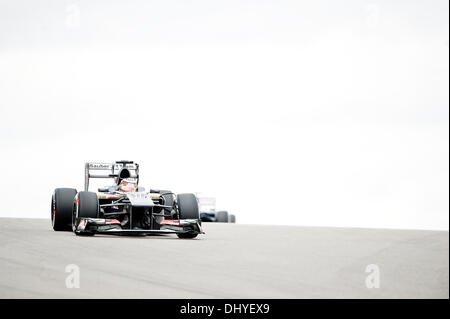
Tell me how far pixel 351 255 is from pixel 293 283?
423cm

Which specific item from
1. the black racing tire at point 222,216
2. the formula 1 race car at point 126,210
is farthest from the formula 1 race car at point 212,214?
the formula 1 race car at point 126,210

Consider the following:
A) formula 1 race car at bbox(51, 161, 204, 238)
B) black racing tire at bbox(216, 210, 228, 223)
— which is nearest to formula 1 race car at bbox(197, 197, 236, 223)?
black racing tire at bbox(216, 210, 228, 223)

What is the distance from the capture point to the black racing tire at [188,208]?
1936cm

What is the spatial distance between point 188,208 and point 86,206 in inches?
104

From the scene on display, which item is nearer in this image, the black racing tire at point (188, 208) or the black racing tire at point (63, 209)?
the black racing tire at point (188, 208)

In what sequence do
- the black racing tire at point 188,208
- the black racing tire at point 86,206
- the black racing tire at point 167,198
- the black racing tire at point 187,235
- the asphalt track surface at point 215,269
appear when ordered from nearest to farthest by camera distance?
the asphalt track surface at point 215,269 < the black racing tire at point 86,206 < the black racing tire at point 187,235 < the black racing tire at point 188,208 < the black racing tire at point 167,198

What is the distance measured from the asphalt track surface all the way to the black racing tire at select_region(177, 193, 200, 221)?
8.65 feet

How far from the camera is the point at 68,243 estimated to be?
50.8ft

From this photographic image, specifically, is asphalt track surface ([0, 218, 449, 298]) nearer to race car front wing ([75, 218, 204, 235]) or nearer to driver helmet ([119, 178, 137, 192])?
race car front wing ([75, 218, 204, 235])

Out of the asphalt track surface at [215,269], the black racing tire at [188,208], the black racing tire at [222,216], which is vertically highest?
the black racing tire at [188,208]

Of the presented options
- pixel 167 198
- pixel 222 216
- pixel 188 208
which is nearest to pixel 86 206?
pixel 188 208

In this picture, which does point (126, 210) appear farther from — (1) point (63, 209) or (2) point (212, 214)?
(2) point (212, 214)

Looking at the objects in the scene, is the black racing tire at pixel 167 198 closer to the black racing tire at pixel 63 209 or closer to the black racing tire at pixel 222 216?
the black racing tire at pixel 63 209
